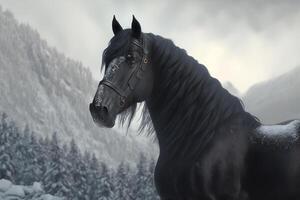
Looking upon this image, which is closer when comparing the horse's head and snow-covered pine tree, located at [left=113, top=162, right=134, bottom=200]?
the horse's head

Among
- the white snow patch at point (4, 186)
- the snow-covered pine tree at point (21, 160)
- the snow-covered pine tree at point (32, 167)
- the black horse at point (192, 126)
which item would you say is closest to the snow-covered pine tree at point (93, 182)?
the snow-covered pine tree at point (32, 167)

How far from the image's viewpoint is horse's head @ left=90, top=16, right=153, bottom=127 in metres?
5.00

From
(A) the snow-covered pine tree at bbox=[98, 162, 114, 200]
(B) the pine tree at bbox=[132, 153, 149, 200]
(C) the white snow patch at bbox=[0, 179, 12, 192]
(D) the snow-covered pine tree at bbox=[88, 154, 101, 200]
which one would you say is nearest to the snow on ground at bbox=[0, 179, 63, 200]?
(C) the white snow patch at bbox=[0, 179, 12, 192]

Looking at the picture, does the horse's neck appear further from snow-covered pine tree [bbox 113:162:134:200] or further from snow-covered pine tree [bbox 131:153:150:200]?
snow-covered pine tree [bbox 131:153:150:200]

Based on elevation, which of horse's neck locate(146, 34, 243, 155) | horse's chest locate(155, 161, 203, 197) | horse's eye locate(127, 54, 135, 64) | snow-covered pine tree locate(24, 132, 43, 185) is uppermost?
snow-covered pine tree locate(24, 132, 43, 185)

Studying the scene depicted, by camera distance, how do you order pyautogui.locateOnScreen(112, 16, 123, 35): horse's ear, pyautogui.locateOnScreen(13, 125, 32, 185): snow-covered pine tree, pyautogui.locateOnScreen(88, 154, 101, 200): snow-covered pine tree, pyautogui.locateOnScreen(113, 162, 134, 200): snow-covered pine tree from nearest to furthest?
1. pyautogui.locateOnScreen(112, 16, 123, 35): horse's ear
2. pyautogui.locateOnScreen(113, 162, 134, 200): snow-covered pine tree
3. pyautogui.locateOnScreen(88, 154, 101, 200): snow-covered pine tree
4. pyautogui.locateOnScreen(13, 125, 32, 185): snow-covered pine tree

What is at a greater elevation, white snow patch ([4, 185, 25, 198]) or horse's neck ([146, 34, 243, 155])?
white snow patch ([4, 185, 25, 198])

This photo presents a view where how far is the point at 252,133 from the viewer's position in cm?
505

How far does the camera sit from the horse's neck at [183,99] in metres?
5.13

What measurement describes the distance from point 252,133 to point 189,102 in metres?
0.75

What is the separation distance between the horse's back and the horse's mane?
299 millimetres

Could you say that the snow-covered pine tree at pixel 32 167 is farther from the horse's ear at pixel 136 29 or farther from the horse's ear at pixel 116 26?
the horse's ear at pixel 136 29

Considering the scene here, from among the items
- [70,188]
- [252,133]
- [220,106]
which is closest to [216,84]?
[220,106]

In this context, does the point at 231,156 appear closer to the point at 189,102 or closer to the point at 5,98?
the point at 189,102
